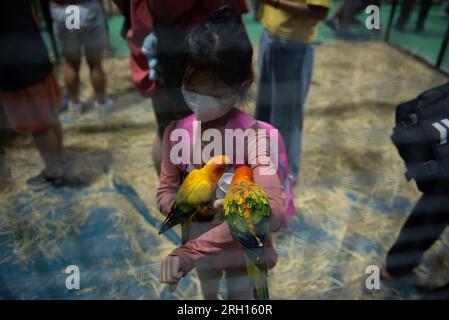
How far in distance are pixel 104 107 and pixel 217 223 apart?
1596 millimetres

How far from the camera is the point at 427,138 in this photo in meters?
0.79

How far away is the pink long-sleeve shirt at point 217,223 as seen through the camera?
515 millimetres

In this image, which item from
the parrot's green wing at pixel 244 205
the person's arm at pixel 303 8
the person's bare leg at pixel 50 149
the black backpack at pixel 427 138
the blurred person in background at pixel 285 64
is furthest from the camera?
the person's bare leg at pixel 50 149

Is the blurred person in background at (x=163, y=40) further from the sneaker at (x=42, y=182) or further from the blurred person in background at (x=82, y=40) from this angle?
the sneaker at (x=42, y=182)

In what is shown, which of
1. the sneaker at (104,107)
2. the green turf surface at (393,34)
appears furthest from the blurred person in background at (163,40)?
the sneaker at (104,107)

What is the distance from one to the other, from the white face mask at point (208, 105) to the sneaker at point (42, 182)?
3.65 ft

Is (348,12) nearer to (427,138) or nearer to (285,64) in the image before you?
(427,138)

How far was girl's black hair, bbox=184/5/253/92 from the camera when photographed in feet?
1.55

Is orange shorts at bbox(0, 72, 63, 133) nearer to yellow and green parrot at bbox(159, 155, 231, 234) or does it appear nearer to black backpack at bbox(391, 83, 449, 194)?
yellow and green parrot at bbox(159, 155, 231, 234)

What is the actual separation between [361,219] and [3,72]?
1.27 meters

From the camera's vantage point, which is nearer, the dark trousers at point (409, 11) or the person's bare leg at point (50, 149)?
the dark trousers at point (409, 11)
